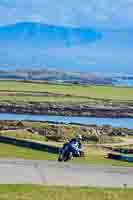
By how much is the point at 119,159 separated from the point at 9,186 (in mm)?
12571

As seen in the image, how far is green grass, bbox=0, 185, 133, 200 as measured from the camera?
13.5 metres

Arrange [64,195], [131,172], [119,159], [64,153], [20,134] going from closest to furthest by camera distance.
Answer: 1. [64,195]
2. [131,172]
3. [64,153]
4. [119,159]
5. [20,134]

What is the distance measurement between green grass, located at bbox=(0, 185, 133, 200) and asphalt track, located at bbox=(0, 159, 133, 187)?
1.13 meters

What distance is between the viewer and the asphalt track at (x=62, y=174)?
16297mm

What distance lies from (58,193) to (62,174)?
3.50 metres

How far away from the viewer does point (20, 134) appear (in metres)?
38.8

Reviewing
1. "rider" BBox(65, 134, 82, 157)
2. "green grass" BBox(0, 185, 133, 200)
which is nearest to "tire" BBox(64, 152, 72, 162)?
"rider" BBox(65, 134, 82, 157)

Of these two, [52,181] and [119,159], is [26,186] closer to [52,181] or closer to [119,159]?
[52,181]

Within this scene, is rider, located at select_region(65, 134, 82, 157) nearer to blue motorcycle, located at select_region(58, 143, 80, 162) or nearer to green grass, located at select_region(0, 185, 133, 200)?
blue motorcycle, located at select_region(58, 143, 80, 162)

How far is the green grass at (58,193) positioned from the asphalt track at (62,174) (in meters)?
1.13

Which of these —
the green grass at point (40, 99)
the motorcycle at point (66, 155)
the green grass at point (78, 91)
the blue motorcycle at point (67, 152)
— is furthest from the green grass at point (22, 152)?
the green grass at point (78, 91)

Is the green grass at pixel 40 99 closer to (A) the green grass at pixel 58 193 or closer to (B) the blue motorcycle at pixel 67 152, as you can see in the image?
(B) the blue motorcycle at pixel 67 152

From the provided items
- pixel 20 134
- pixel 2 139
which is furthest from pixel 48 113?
pixel 2 139

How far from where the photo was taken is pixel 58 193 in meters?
14.0
